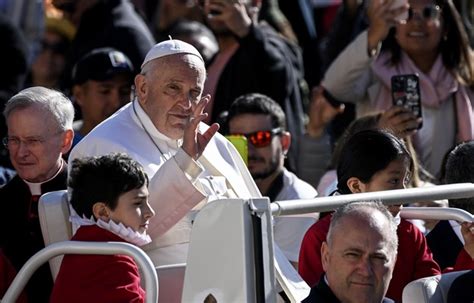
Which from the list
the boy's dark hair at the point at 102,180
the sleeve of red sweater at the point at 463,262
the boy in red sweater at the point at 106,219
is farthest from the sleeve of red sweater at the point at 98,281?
the sleeve of red sweater at the point at 463,262

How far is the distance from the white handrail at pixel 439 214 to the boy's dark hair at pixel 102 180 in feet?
4.00

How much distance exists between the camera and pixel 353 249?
5082 millimetres

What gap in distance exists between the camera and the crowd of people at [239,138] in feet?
18.2

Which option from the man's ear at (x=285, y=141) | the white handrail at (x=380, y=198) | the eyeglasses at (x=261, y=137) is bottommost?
the man's ear at (x=285, y=141)

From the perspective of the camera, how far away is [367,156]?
6.26 metres

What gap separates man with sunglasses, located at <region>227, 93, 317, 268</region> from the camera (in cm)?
→ 805

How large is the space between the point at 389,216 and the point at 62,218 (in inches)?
57.7

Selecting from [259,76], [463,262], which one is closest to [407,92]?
[259,76]

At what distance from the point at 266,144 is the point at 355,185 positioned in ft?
6.48

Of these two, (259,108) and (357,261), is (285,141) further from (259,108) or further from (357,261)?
(357,261)

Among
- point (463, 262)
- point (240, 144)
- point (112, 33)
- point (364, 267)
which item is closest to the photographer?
point (364, 267)

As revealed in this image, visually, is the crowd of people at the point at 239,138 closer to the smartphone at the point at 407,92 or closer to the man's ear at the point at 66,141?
the man's ear at the point at 66,141

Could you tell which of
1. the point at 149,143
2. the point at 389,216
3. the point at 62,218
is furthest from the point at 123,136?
the point at 389,216

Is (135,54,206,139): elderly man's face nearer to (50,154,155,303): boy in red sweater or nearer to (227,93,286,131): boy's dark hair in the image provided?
(50,154,155,303): boy in red sweater
